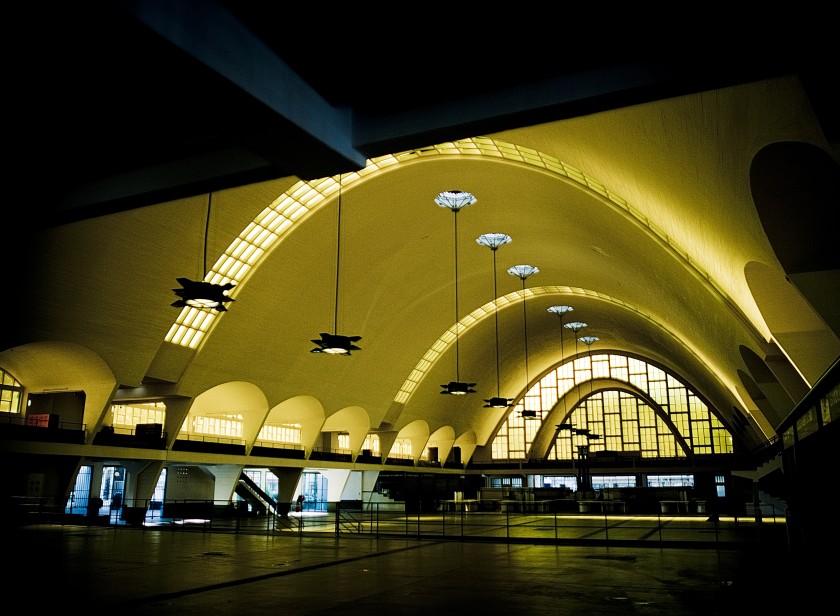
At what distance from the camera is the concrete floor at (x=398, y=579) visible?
943 cm

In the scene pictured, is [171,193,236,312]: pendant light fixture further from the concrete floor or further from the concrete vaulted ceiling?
the concrete floor

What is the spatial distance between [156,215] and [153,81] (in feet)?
68.4

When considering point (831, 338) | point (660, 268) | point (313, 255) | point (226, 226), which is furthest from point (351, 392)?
point (831, 338)

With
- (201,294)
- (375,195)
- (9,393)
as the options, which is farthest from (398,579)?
(9,393)

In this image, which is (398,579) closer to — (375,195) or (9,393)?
(375,195)

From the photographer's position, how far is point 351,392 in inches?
1877

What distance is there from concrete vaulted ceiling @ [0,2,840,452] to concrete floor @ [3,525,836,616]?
4871mm

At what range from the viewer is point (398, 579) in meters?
12.6

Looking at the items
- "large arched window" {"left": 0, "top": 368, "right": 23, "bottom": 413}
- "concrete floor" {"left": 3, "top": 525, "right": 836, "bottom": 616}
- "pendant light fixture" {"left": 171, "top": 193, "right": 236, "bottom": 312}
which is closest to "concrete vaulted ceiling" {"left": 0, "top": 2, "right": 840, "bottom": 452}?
"pendant light fixture" {"left": 171, "top": 193, "right": 236, "bottom": 312}

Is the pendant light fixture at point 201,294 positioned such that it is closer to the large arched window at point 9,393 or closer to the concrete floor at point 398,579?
the concrete floor at point 398,579

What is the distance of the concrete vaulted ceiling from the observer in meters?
8.08

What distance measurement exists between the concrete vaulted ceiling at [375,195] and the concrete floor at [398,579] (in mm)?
4871

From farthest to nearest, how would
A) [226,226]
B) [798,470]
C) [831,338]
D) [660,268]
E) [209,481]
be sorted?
[209,481] < [226,226] < [660,268] < [831,338] < [798,470]

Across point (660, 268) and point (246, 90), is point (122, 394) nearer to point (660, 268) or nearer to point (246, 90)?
point (660, 268)
